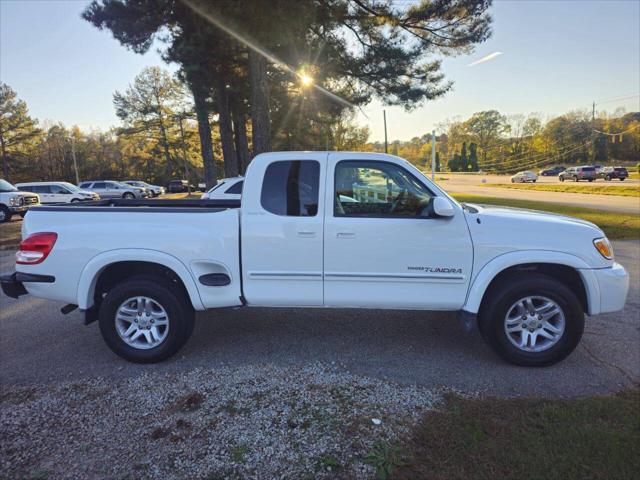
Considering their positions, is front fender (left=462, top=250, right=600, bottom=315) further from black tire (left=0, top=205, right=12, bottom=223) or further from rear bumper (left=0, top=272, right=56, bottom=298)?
black tire (left=0, top=205, right=12, bottom=223)

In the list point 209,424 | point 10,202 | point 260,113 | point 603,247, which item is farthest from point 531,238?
point 10,202

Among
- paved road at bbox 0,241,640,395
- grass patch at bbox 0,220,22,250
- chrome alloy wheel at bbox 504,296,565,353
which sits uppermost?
chrome alloy wheel at bbox 504,296,565,353

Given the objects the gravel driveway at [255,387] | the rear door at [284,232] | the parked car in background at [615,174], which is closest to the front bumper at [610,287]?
the gravel driveway at [255,387]

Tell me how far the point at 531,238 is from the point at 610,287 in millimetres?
869

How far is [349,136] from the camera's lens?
54.9m

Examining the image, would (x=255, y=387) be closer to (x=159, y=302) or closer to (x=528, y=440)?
(x=159, y=302)

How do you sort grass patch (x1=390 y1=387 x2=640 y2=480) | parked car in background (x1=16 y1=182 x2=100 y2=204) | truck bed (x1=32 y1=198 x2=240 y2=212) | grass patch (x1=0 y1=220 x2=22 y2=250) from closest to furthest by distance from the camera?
grass patch (x1=390 y1=387 x2=640 y2=480) < truck bed (x1=32 y1=198 x2=240 y2=212) < grass patch (x1=0 y1=220 x2=22 y2=250) < parked car in background (x1=16 y1=182 x2=100 y2=204)

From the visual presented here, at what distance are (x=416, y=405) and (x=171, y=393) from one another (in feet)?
6.64

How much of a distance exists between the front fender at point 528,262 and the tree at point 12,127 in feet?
218

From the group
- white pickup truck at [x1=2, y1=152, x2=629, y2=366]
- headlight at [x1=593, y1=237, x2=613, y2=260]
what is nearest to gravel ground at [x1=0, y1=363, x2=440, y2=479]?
white pickup truck at [x1=2, y1=152, x2=629, y2=366]

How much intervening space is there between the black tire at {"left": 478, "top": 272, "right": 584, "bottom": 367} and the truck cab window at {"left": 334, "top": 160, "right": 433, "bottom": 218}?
1.08 metres

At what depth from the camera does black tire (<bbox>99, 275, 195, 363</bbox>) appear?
365 centimetres

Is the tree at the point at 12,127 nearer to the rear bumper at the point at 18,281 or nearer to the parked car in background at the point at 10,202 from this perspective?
the parked car in background at the point at 10,202

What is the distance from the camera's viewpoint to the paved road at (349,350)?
345 cm
